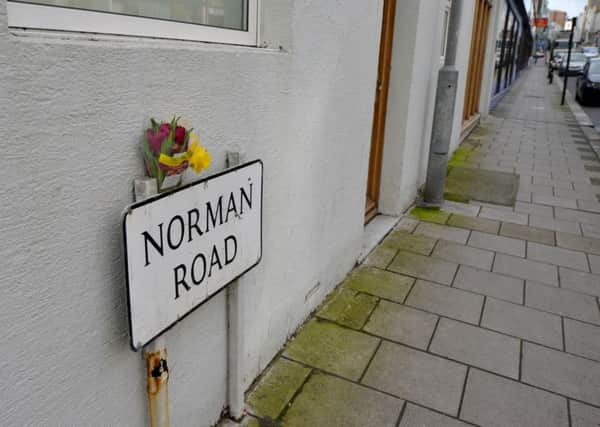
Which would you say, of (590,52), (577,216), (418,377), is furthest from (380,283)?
(590,52)

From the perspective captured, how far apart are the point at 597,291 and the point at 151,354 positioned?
3393 millimetres

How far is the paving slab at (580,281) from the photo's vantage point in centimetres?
370

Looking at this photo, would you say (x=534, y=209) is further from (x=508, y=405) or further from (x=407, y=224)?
(x=508, y=405)

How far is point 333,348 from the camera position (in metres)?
2.81

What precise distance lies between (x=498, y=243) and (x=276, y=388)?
2.87 m

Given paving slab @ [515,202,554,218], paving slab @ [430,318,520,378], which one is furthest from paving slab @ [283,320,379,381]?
paving slab @ [515,202,554,218]

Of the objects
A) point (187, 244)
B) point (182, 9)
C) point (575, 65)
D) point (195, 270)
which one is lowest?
point (195, 270)

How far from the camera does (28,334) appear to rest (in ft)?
4.09

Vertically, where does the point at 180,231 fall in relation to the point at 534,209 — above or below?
above

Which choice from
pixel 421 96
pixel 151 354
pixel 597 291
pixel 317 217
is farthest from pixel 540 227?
pixel 151 354

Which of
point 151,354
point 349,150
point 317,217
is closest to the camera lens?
point 151,354

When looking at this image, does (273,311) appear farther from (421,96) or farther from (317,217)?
(421,96)

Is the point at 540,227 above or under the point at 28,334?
under

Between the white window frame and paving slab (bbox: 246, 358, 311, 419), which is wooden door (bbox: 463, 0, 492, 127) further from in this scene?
the white window frame
